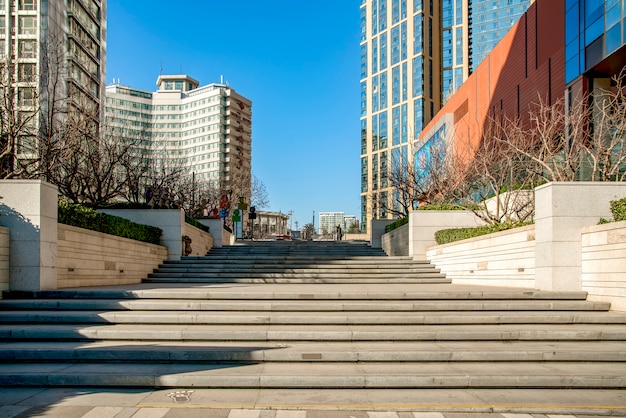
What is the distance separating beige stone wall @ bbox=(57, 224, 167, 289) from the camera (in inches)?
411

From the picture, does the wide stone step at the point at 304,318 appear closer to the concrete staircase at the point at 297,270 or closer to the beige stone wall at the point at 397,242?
the concrete staircase at the point at 297,270

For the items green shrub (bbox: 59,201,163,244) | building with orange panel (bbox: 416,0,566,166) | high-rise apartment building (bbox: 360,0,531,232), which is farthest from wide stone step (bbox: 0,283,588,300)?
high-rise apartment building (bbox: 360,0,531,232)

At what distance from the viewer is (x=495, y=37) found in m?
110

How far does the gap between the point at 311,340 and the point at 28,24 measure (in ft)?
207

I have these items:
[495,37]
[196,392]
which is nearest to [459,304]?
[196,392]

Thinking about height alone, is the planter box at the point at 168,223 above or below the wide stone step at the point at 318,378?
above

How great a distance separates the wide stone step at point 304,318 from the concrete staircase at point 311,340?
2 centimetres

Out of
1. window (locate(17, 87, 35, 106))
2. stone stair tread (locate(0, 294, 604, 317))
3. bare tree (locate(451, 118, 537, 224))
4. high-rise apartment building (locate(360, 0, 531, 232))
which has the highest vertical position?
high-rise apartment building (locate(360, 0, 531, 232))

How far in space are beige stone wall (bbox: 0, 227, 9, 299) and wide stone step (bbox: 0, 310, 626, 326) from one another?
1.14 m

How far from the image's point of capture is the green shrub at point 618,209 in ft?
27.6

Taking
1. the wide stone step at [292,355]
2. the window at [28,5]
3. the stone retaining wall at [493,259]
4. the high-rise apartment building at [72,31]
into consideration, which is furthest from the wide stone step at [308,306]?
the window at [28,5]

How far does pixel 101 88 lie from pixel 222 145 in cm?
5538

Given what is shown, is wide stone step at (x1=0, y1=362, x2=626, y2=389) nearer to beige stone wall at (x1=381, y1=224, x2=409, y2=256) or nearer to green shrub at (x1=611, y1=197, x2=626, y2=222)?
green shrub at (x1=611, y1=197, x2=626, y2=222)

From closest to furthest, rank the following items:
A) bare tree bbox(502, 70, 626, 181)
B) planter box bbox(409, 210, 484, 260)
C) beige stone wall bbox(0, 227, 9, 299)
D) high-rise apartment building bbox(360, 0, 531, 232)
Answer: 1. beige stone wall bbox(0, 227, 9, 299)
2. bare tree bbox(502, 70, 626, 181)
3. planter box bbox(409, 210, 484, 260)
4. high-rise apartment building bbox(360, 0, 531, 232)
